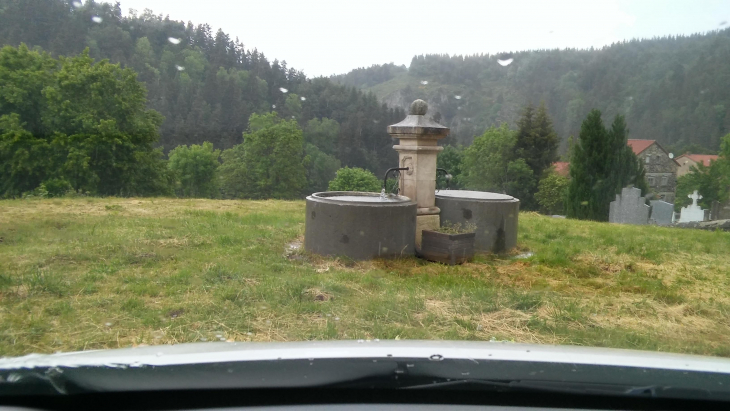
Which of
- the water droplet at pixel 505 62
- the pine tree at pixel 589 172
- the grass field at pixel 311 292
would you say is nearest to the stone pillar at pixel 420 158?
the grass field at pixel 311 292

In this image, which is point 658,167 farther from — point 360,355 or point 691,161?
point 360,355

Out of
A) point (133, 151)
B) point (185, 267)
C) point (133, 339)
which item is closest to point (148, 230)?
point (185, 267)

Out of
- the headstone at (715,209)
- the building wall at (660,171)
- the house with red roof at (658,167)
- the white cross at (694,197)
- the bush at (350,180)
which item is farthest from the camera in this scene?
the white cross at (694,197)

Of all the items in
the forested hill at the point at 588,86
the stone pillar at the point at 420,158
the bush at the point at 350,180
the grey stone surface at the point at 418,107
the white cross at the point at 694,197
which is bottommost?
the white cross at the point at 694,197

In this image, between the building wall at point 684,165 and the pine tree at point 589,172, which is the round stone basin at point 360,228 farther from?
the building wall at point 684,165

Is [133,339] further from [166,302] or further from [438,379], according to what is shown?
[438,379]

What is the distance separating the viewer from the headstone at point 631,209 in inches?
821

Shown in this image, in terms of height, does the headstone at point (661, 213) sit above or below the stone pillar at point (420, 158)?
below

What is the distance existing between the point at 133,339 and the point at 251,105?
115ft

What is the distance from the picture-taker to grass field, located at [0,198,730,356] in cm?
424

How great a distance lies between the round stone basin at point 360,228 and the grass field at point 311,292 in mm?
197

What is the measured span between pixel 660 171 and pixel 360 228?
4064 cm

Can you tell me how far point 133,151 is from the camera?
28.4 meters

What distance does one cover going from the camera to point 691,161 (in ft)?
146
